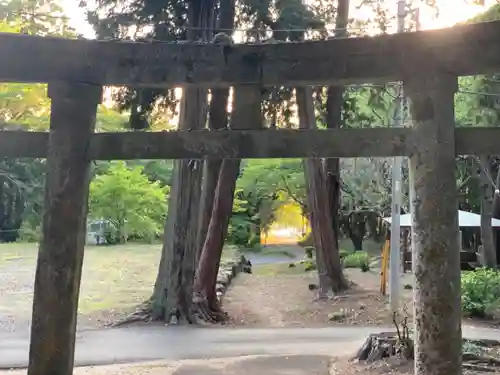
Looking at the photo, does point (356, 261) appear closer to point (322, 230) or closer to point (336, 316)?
point (322, 230)

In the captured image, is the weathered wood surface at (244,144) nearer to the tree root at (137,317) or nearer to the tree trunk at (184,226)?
the tree trunk at (184,226)

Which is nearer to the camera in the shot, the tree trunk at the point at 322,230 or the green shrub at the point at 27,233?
the tree trunk at the point at 322,230

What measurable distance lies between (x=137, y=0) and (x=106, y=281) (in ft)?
32.9

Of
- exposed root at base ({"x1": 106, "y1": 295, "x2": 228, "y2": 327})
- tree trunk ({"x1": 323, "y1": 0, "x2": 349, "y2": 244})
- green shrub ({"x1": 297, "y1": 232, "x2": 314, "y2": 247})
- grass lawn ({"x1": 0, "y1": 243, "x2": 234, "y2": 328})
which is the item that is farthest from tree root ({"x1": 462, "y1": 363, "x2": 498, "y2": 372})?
green shrub ({"x1": 297, "y1": 232, "x2": 314, "y2": 247})

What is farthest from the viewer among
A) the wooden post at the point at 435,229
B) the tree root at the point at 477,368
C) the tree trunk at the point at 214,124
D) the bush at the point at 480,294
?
the bush at the point at 480,294

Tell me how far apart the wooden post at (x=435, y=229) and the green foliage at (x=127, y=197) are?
25244 millimetres

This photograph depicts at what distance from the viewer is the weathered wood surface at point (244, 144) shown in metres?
→ 4.92

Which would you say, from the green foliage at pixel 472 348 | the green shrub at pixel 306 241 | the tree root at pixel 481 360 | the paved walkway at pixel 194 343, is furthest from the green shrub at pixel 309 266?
the tree root at pixel 481 360

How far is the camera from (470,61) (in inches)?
186

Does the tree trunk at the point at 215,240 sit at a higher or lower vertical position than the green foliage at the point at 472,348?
higher

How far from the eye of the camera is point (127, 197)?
2938 centimetres

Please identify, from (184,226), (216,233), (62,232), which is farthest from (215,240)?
(62,232)

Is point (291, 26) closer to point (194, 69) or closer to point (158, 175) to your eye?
point (194, 69)

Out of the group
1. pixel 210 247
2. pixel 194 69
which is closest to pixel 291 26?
pixel 210 247
